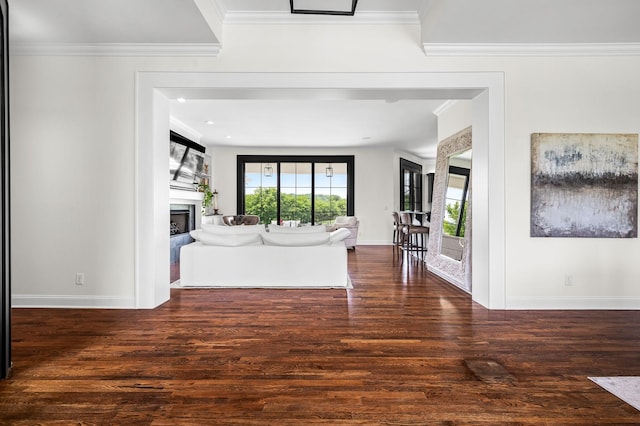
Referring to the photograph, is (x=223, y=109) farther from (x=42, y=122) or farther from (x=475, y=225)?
(x=475, y=225)

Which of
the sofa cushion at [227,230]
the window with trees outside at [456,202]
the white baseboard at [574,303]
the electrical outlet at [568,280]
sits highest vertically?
the window with trees outside at [456,202]

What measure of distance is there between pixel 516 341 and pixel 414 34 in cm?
305

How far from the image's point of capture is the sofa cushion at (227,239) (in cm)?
463

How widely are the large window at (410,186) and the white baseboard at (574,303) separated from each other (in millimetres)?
6874

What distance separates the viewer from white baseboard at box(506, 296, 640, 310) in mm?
3613

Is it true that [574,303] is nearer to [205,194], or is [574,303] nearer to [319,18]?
[319,18]

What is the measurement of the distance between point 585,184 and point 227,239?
416 centimetres

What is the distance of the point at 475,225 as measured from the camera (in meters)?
3.91

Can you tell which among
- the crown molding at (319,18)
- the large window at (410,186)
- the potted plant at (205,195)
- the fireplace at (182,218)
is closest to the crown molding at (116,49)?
the crown molding at (319,18)

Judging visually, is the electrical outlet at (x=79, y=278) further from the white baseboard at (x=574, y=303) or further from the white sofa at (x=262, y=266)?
the white baseboard at (x=574, y=303)

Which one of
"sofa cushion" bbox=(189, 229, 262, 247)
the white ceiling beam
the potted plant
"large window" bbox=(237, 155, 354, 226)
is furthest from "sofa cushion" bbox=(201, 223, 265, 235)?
"large window" bbox=(237, 155, 354, 226)

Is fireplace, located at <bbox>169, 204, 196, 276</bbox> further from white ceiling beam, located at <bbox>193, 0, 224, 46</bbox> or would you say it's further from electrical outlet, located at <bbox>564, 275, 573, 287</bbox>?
electrical outlet, located at <bbox>564, 275, 573, 287</bbox>

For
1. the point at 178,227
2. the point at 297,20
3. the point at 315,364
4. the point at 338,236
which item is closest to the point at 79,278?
the point at 315,364

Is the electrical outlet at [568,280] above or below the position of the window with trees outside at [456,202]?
below
